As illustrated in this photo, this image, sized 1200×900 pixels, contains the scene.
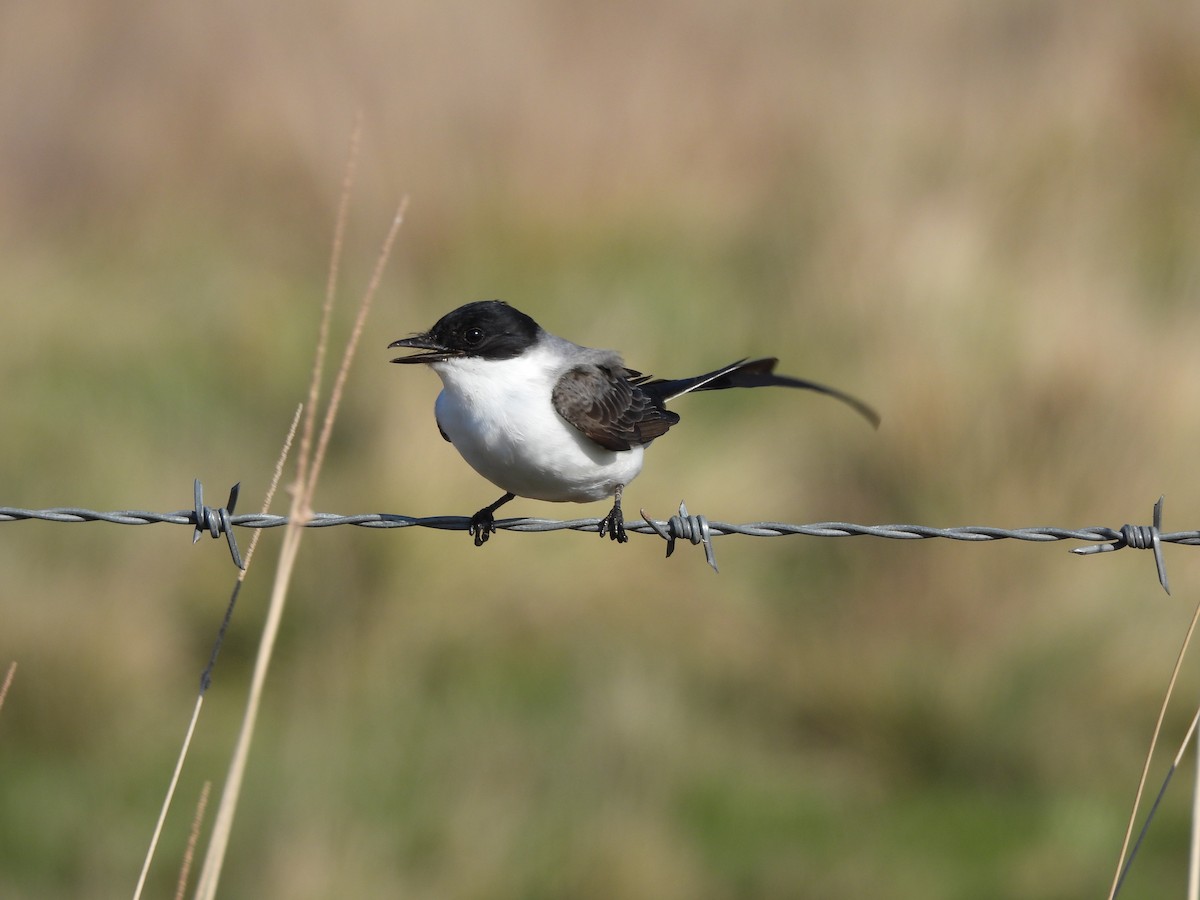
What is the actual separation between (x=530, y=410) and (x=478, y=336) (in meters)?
0.36

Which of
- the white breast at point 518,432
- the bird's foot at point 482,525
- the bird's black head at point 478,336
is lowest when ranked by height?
the bird's foot at point 482,525

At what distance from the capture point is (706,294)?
13.5 m

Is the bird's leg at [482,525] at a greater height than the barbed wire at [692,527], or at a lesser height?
greater

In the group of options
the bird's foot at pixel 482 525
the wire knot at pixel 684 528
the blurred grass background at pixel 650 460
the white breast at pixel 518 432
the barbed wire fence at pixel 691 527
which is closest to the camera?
the barbed wire fence at pixel 691 527

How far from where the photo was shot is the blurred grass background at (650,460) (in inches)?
322

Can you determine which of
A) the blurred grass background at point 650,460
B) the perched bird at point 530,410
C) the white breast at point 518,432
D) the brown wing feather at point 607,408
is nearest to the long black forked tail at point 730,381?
the perched bird at point 530,410

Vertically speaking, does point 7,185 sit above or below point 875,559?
above

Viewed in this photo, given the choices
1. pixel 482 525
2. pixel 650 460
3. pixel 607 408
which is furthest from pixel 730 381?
pixel 650 460

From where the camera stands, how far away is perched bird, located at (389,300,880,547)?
504 cm

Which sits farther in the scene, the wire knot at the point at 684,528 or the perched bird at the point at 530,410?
the perched bird at the point at 530,410

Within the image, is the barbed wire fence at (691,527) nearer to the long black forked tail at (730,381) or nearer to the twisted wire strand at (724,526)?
the twisted wire strand at (724,526)

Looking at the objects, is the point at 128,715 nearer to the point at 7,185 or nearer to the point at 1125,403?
the point at 1125,403

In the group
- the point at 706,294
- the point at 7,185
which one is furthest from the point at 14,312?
the point at 706,294

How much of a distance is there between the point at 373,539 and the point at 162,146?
8.34 m
